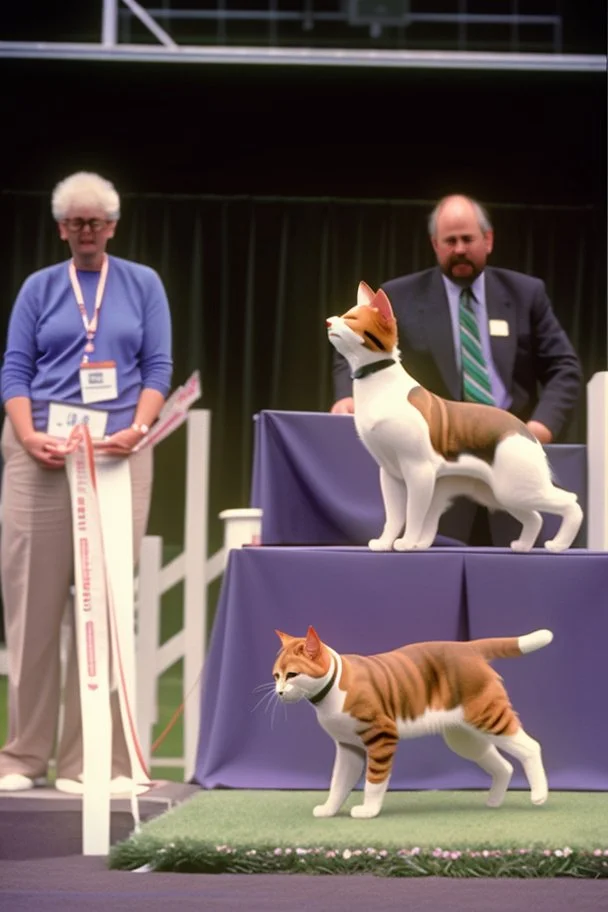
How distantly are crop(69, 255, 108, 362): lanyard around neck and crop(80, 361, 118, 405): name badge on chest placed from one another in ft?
0.10

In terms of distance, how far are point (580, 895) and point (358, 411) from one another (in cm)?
103

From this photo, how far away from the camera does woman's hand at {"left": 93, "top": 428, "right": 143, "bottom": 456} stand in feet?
9.53

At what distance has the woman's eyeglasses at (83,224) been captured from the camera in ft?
10.2

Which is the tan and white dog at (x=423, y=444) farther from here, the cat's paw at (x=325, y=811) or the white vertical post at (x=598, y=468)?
the cat's paw at (x=325, y=811)

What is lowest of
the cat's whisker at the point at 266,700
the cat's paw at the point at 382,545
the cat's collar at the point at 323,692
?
the cat's whisker at the point at 266,700

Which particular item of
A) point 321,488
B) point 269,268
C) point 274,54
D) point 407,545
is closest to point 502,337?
point 321,488

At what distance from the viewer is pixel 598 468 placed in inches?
118

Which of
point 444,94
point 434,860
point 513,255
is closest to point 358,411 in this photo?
point 434,860

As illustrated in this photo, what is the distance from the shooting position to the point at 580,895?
5.86ft

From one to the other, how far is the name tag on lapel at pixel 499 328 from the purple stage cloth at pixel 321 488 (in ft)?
1.13

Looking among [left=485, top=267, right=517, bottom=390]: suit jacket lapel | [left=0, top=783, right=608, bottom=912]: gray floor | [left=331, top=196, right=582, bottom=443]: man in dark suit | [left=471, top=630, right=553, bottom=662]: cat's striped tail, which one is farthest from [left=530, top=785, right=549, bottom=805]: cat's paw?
[left=485, top=267, right=517, bottom=390]: suit jacket lapel

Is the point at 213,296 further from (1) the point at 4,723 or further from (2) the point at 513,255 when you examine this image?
(1) the point at 4,723

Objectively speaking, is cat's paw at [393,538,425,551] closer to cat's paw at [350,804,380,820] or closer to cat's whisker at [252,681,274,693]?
cat's whisker at [252,681,274,693]

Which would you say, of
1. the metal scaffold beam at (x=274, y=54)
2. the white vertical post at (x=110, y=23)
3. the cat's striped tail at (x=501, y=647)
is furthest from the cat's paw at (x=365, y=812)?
the white vertical post at (x=110, y=23)
